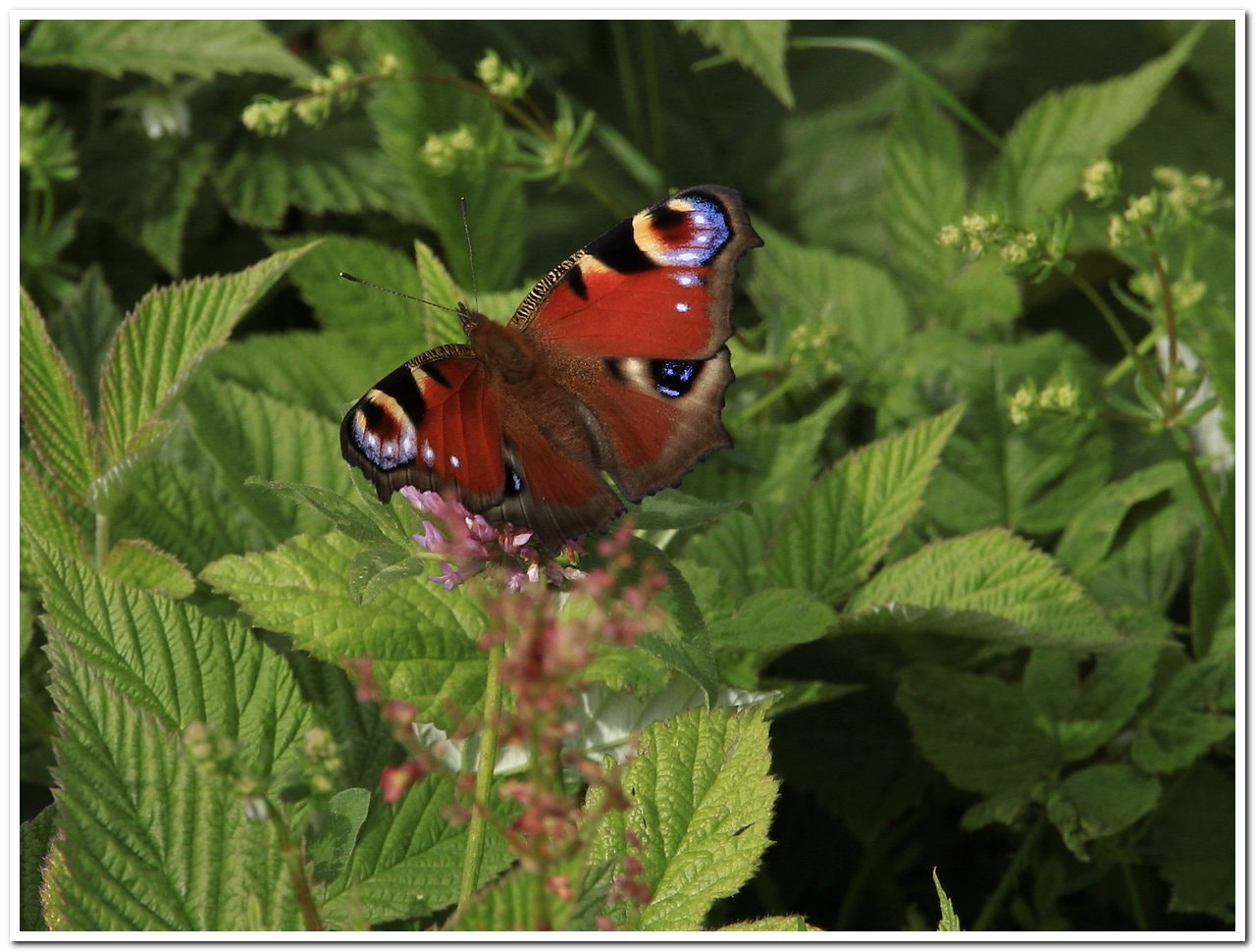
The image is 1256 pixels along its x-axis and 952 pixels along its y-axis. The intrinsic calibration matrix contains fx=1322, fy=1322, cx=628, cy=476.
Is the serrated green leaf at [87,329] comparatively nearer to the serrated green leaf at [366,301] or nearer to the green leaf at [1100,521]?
the serrated green leaf at [366,301]

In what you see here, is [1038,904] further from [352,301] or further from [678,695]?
[352,301]

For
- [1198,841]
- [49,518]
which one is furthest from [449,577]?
[1198,841]

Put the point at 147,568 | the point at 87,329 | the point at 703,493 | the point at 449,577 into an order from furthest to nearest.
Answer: the point at 87,329 < the point at 703,493 < the point at 147,568 < the point at 449,577

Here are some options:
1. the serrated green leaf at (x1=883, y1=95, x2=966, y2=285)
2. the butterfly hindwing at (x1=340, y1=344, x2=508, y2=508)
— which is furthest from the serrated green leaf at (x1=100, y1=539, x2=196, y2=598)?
the serrated green leaf at (x1=883, y1=95, x2=966, y2=285)

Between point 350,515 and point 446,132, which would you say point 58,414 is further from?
point 446,132

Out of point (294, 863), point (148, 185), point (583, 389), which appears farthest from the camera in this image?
point (148, 185)

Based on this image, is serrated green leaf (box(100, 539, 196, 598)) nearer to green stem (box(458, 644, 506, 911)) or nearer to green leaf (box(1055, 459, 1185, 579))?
green stem (box(458, 644, 506, 911))
